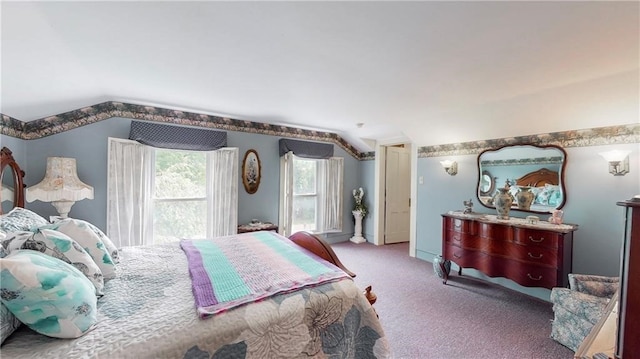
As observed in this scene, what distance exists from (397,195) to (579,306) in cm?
347

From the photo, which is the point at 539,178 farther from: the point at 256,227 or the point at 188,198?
the point at 188,198

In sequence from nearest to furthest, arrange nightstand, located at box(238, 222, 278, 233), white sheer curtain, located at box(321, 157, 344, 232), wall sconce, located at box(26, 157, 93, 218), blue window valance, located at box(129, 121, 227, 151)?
→ wall sconce, located at box(26, 157, 93, 218), blue window valance, located at box(129, 121, 227, 151), nightstand, located at box(238, 222, 278, 233), white sheer curtain, located at box(321, 157, 344, 232)

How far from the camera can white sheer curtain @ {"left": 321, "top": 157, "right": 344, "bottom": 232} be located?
16.0ft

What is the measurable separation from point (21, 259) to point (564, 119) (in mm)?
4128

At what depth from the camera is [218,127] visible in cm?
377

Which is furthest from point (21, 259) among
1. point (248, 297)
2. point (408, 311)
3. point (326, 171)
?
point (326, 171)

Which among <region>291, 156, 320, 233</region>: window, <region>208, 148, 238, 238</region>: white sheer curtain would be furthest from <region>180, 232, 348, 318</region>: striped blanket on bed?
<region>291, 156, 320, 233</region>: window

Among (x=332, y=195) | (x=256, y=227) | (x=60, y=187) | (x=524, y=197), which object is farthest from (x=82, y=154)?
(x=524, y=197)

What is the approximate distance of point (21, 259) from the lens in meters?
1.01

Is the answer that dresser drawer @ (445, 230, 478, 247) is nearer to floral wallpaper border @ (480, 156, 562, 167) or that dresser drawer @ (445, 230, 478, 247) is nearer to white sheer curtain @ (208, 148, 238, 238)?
floral wallpaper border @ (480, 156, 562, 167)

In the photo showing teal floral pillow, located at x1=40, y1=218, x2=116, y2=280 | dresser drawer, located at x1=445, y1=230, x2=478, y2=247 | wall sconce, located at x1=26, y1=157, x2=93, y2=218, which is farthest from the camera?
dresser drawer, located at x1=445, y1=230, x2=478, y2=247

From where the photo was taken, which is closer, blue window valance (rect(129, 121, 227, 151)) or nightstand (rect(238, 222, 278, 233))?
blue window valance (rect(129, 121, 227, 151))

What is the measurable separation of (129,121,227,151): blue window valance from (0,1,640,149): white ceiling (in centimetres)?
37

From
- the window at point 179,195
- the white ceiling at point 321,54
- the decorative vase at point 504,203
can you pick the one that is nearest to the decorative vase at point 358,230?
the decorative vase at point 504,203
